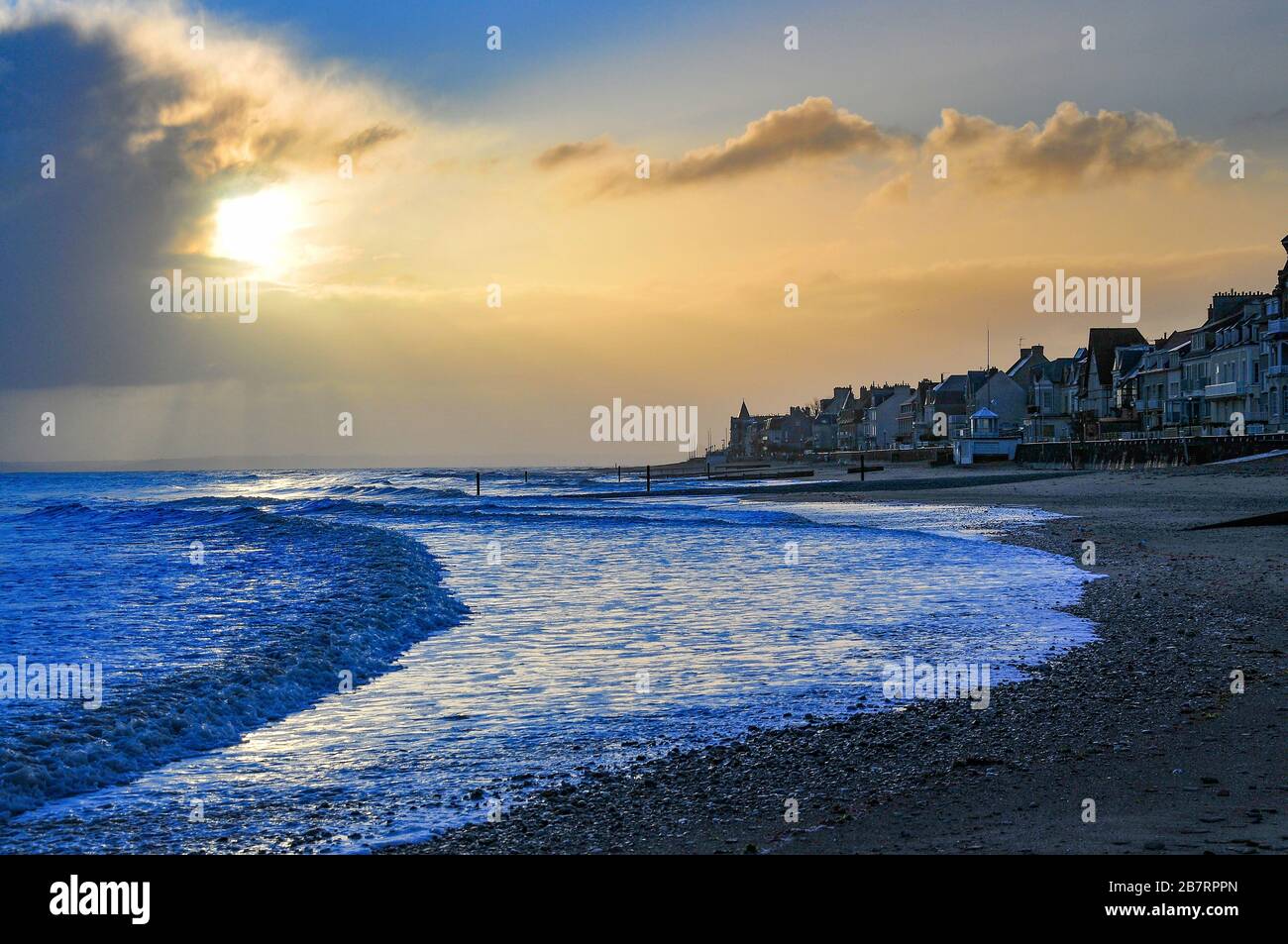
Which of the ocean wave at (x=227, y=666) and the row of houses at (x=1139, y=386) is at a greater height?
the row of houses at (x=1139, y=386)

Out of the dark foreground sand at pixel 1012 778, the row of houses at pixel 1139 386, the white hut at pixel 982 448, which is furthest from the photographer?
the white hut at pixel 982 448

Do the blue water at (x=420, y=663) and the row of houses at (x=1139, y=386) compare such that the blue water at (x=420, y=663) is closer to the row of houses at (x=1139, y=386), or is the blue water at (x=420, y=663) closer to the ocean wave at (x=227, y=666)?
the ocean wave at (x=227, y=666)

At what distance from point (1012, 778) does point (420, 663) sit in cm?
753

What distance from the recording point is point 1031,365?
134375 mm

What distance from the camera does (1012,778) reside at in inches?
269

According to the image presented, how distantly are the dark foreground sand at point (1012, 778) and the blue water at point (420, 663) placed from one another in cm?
65

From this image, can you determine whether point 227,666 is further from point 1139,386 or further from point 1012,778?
point 1139,386

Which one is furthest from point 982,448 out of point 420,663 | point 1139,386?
point 420,663

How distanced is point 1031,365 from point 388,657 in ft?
441

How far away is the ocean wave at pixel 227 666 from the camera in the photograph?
8.06 metres

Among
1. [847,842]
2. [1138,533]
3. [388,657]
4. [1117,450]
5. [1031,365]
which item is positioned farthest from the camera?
[1031,365]

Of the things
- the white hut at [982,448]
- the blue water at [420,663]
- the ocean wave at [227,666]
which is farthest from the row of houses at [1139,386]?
the ocean wave at [227,666]
